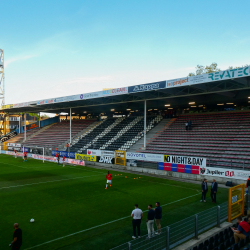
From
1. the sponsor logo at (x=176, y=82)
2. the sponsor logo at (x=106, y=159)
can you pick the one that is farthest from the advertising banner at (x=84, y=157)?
the sponsor logo at (x=176, y=82)

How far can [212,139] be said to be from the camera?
89.3ft

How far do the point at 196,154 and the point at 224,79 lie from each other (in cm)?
836

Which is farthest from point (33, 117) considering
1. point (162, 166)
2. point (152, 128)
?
point (162, 166)

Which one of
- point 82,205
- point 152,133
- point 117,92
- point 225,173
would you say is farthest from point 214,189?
point 152,133

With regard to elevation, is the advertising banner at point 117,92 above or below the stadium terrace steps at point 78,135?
above

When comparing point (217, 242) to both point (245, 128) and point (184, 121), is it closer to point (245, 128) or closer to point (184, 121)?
point (245, 128)

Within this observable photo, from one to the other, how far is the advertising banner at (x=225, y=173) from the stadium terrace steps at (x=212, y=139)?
1.93ft

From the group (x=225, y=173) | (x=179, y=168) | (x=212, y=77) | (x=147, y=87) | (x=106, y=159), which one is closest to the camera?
(x=225, y=173)

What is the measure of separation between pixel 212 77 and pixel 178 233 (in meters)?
16.4

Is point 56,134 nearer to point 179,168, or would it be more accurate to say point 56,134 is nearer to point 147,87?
point 147,87

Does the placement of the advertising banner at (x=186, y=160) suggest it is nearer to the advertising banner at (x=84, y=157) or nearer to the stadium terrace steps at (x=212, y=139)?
the stadium terrace steps at (x=212, y=139)

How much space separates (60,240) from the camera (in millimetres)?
9539

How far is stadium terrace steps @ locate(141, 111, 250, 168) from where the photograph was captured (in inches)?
917

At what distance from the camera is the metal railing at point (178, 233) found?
8.21 metres
